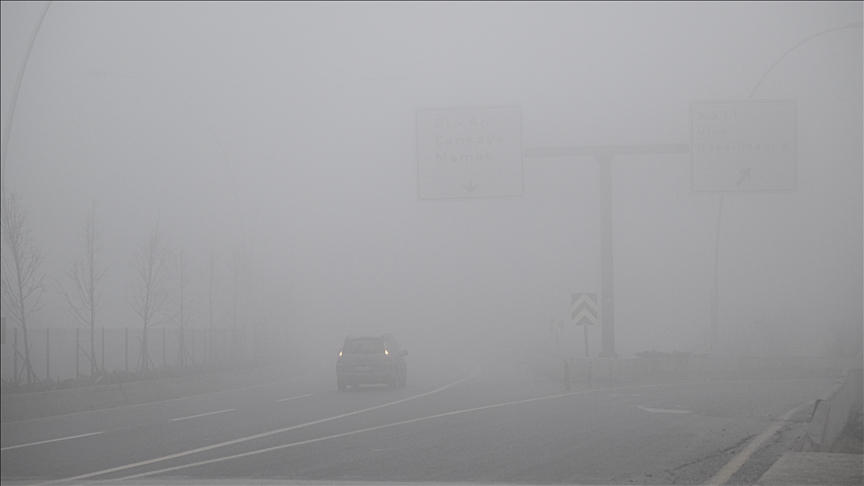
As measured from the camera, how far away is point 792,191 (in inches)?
1135

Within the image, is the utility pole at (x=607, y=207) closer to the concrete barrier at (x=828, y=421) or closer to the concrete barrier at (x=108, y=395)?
the concrete barrier at (x=108, y=395)

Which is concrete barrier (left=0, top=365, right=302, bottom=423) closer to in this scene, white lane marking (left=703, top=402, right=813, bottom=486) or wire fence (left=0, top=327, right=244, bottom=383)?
wire fence (left=0, top=327, right=244, bottom=383)

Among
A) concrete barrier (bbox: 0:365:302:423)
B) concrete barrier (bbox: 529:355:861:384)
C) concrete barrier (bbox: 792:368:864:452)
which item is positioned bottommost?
concrete barrier (bbox: 529:355:861:384)

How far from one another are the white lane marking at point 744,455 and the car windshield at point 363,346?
12.9 metres

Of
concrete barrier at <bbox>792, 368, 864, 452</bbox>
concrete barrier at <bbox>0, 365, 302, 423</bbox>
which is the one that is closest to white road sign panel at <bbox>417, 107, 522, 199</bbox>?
concrete barrier at <bbox>0, 365, 302, 423</bbox>

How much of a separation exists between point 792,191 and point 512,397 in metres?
11.6

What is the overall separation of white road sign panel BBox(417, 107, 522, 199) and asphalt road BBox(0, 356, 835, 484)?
6.58 metres

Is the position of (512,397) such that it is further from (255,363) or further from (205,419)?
(255,363)

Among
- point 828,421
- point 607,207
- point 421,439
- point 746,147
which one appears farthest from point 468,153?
point 828,421

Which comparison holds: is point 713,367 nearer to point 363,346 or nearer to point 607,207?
point 607,207

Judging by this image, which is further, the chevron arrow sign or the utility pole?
the utility pole

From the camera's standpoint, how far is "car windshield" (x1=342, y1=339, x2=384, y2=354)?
91.9 ft

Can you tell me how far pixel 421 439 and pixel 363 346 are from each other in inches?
537

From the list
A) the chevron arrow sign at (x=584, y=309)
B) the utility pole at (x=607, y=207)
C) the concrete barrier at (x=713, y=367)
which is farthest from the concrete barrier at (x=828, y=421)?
the concrete barrier at (x=713, y=367)
